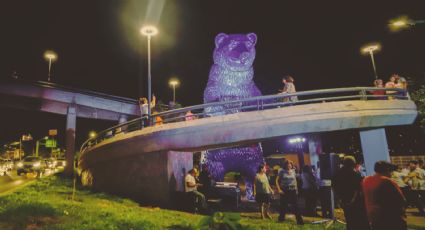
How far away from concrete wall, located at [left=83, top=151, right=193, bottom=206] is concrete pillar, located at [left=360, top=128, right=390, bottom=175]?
272 inches

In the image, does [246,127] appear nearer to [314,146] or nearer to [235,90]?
[235,90]


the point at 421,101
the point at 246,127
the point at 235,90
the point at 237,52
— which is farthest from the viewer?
the point at 421,101

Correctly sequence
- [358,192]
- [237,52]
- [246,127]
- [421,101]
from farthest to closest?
[421,101]
[237,52]
[246,127]
[358,192]

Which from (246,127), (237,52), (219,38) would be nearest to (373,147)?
(246,127)

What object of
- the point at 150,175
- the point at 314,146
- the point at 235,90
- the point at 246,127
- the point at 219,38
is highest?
the point at 219,38

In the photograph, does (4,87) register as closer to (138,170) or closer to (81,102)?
(81,102)

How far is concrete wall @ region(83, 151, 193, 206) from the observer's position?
34.7ft

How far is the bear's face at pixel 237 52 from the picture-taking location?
14.7m

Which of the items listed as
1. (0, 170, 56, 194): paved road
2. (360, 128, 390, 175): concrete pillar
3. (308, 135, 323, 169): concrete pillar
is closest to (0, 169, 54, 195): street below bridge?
(0, 170, 56, 194): paved road

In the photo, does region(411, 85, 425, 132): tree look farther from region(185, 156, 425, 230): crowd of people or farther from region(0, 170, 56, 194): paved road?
region(0, 170, 56, 194): paved road

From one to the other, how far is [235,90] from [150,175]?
6.07m

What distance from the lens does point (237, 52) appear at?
14820 mm

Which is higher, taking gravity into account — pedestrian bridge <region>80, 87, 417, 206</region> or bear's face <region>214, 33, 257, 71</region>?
bear's face <region>214, 33, 257, 71</region>

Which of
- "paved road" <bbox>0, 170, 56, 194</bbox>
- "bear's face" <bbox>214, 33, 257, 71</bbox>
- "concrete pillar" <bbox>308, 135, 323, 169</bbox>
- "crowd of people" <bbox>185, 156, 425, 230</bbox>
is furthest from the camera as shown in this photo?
"concrete pillar" <bbox>308, 135, 323, 169</bbox>
